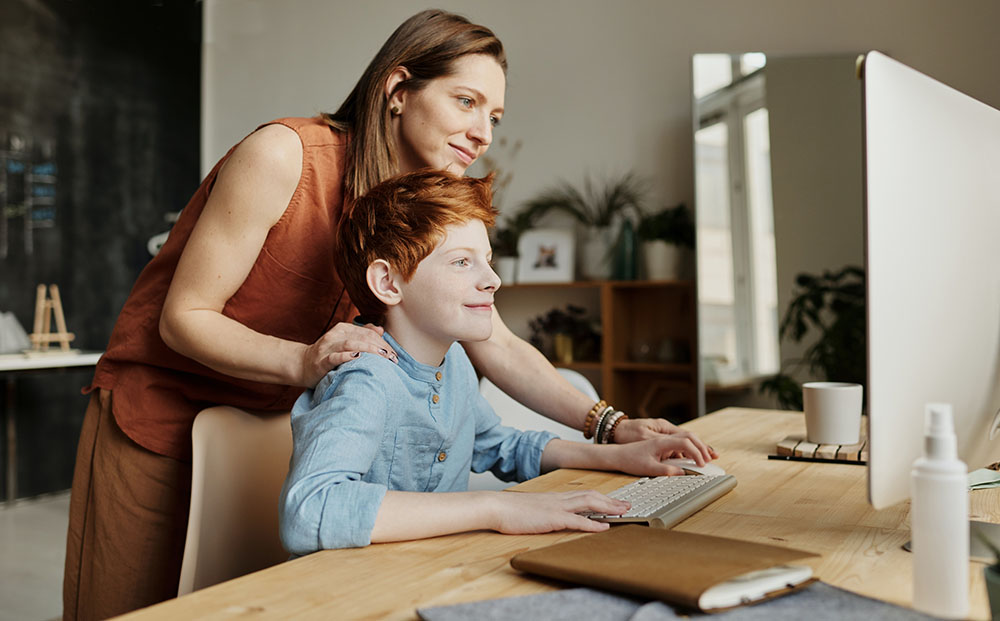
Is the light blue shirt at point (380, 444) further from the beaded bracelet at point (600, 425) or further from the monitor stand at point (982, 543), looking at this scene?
the monitor stand at point (982, 543)

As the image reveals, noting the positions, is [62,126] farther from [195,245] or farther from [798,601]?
[798,601]

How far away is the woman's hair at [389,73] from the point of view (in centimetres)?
130

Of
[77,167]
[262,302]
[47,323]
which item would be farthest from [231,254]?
[77,167]

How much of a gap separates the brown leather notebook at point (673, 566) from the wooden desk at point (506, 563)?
0.03 meters

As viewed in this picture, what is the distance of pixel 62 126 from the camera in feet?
14.5

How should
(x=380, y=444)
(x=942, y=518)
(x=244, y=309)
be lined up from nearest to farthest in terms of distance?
(x=942, y=518), (x=380, y=444), (x=244, y=309)

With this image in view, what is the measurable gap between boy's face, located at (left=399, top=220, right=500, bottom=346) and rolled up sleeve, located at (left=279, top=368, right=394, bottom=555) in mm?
171

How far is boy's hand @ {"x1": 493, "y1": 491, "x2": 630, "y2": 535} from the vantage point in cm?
90

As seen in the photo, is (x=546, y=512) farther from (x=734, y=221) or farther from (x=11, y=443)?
(x=11, y=443)

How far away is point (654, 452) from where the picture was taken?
4.09ft

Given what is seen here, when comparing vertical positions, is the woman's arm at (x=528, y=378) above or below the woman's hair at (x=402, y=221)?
below

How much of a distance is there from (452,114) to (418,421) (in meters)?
0.51

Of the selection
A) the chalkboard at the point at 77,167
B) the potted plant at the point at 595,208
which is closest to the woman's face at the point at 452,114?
the potted plant at the point at 595,208

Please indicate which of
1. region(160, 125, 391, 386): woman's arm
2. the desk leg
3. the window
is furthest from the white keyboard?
the desk leg
